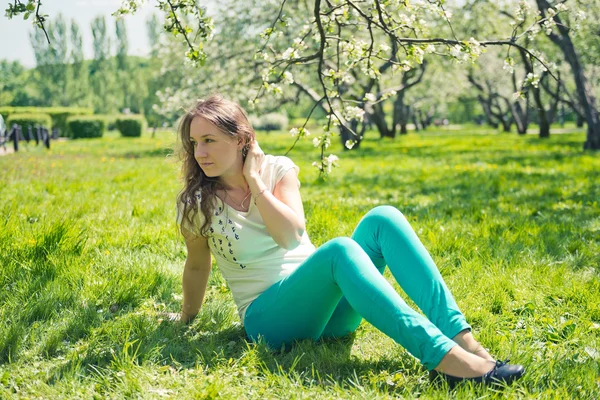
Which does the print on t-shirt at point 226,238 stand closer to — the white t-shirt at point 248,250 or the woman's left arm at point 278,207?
the white t-shirt at point 248,250

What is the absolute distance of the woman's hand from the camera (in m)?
2.67

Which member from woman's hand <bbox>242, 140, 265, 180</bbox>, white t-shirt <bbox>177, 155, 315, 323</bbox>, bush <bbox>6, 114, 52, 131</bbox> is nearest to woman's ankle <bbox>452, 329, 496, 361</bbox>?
white t-shirt <bbox>177, 155, 315, 323</bbox>

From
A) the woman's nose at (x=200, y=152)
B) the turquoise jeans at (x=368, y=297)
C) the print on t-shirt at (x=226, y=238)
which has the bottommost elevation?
the turquoise jeans at (x=368, y=297)

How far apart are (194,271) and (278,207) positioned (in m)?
0.61

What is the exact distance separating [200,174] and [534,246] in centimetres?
297

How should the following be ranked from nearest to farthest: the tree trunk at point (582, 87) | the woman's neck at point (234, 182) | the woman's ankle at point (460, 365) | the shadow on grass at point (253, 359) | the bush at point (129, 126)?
the woman's ankle at point (460, 365) → the shadow on grass at point (253, 359) → the woman's neck at point (234, 182) → the tree trunk at point (582, 87) → the bush at point (129, 126)

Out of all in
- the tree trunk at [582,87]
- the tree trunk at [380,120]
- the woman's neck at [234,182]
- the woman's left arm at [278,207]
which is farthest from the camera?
the tree trunk at [380,120]

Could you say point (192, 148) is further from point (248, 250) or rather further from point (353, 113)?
point (353, 113)

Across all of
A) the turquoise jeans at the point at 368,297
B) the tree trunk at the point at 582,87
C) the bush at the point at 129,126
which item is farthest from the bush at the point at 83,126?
the turquoise jeans at the point at 368,297

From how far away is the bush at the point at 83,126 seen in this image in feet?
88.2

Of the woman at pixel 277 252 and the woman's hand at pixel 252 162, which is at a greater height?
the woman's hand at pixel 252 162

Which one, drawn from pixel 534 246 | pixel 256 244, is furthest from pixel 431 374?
pixel 534 246

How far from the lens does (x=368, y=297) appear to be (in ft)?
7.48

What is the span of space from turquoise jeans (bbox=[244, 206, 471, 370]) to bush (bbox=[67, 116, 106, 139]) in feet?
87.6
